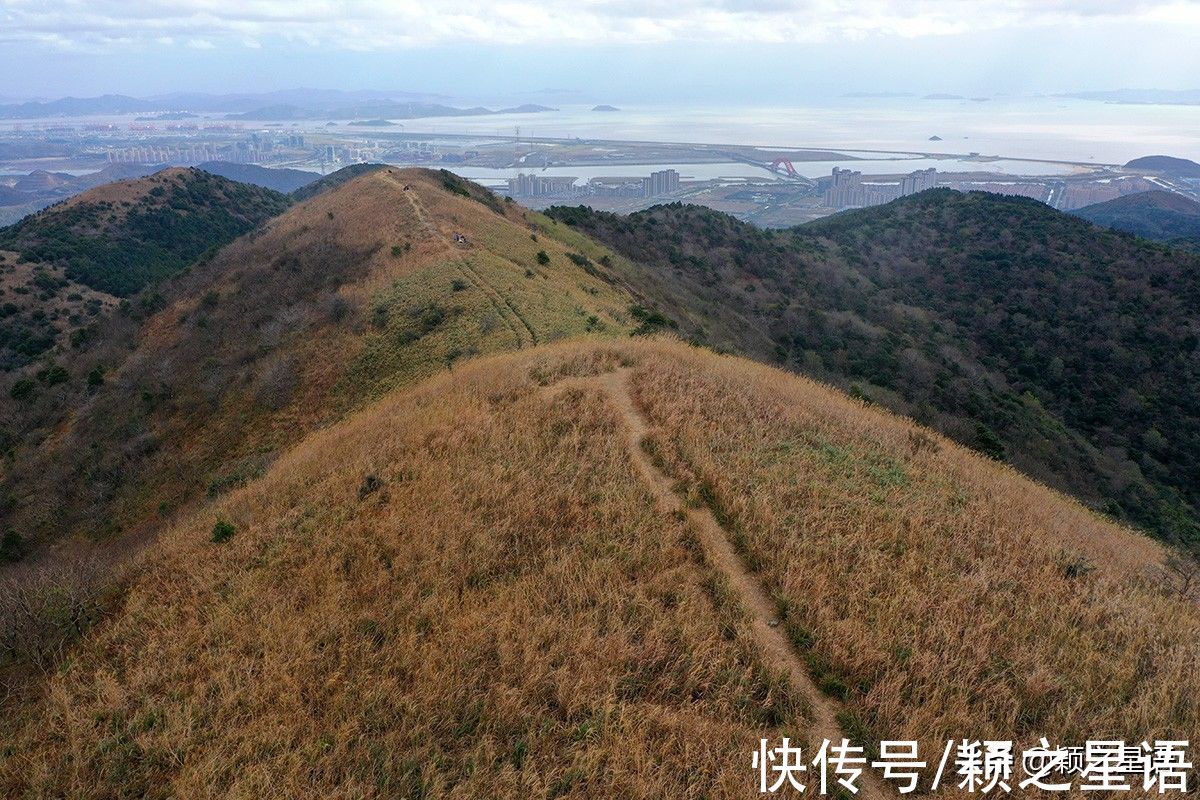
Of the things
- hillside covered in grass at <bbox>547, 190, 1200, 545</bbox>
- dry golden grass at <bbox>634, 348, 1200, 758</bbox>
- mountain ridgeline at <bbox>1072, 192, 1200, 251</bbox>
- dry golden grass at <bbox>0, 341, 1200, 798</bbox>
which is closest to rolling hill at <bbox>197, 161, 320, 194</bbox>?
hillside covered in grass at <bbox>547, 190, 1200, 545</bbox>

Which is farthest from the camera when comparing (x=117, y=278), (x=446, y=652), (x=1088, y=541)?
(x=117, y=278)

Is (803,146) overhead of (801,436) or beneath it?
overhead

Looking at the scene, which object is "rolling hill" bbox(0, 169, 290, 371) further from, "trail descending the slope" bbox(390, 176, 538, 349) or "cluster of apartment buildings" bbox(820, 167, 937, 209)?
"cluster of apartment buildings" bbox(820, 167, 937, 209)

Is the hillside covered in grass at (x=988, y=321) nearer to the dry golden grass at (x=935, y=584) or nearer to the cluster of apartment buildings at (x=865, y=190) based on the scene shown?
the dry golden grass at (x=935, y=584)

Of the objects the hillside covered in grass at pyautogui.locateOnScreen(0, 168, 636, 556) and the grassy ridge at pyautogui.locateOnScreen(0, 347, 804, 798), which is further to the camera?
the hillside covered in grass at pyautogui.locateOnScreen(0, 168, 636, 556)

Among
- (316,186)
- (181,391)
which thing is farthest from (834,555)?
(316,186)

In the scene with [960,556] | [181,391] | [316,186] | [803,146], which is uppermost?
[803,146]

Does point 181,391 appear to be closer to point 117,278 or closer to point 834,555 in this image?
point 834,555
